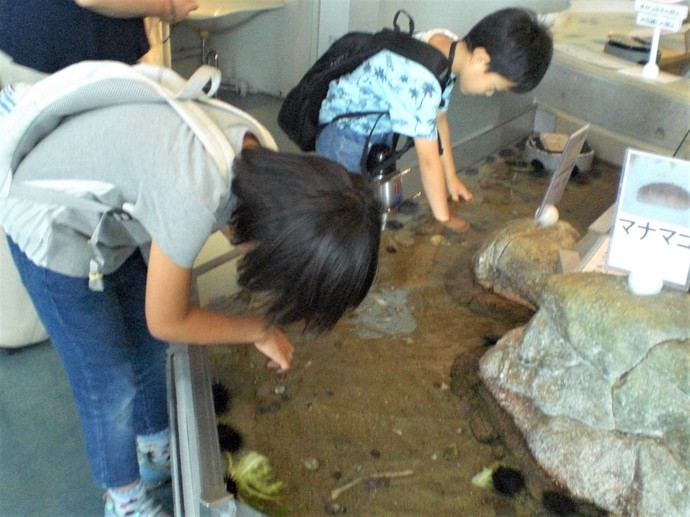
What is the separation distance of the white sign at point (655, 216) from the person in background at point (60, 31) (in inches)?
38.0

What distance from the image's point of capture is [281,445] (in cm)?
109

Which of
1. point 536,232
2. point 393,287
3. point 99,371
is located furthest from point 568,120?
point 99,371

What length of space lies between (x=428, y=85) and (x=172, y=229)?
0.85 m

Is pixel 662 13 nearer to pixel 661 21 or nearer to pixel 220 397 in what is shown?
pixel 661 21

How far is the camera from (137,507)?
1166 mm

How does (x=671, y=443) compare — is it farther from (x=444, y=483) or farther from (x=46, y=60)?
(x=46, y=60)

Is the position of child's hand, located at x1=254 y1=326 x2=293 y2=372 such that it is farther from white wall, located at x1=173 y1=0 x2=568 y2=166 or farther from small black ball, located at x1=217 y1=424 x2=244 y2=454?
white wall, located at x1=173 y1=0 x2=568 y2=166

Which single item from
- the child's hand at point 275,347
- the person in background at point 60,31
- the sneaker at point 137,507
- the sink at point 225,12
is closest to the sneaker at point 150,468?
the sneaker at point 137,507

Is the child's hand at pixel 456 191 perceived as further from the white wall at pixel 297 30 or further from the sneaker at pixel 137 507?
the white wall at pixel 297 30

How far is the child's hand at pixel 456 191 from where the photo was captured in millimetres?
1817

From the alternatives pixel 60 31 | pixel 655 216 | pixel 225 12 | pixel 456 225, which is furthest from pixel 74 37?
pixel 225 12

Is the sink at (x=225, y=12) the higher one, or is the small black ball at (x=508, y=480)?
the sink at (x=225, y=12)

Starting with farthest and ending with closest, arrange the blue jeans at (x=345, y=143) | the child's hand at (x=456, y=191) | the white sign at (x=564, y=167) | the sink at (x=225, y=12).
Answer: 1. the sink at (x=225, y=12)
2. the child's hand at (x=456, y=191)
3. the blue jeans at (x=345, y=143)
4. the white sign at (x=564, y=167)

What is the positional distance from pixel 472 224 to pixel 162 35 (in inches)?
52.4
